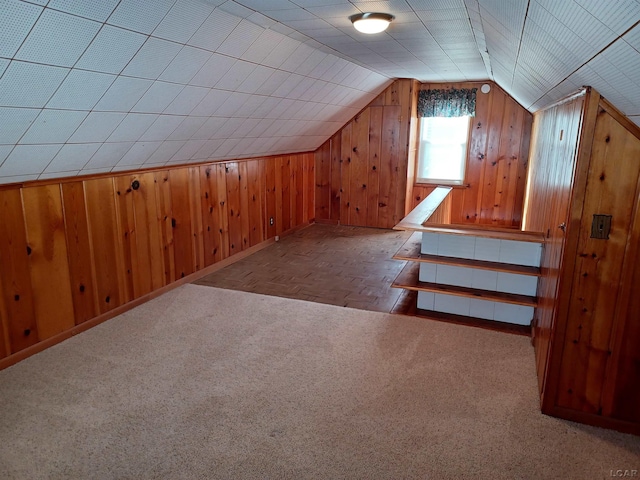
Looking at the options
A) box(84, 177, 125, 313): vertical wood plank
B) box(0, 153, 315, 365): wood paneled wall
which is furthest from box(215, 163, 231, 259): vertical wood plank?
box(84, 177, 125, 313): vertical wood plank

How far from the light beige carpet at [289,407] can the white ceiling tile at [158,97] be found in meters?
1.46

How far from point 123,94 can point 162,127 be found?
0.63m

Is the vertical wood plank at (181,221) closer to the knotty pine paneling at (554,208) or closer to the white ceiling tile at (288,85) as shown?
the white ceiling tile at (288,85)

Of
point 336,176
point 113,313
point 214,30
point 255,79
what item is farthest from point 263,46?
point 336,176

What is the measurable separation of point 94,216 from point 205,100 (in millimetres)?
1099

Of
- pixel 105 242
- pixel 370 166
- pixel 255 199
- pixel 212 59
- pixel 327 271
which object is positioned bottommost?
pixel 327 271

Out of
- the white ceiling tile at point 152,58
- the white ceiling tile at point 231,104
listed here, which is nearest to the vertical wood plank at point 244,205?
the white ceiling tile at point 231,104

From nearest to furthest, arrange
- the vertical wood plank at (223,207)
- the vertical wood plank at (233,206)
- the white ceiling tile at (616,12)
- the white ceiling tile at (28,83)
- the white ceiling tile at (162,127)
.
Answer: the white ceiling tile at (616,12) < the white ceiling tile at (28,83) < the white ceiling tile at (162,127) < the vertical wood plank at (223,207) < the vertical wood plank at (233,206)

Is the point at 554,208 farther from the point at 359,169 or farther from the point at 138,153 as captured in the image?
the point at 359,169

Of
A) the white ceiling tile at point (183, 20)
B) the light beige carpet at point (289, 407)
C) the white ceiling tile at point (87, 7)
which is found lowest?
the light beige carpet at point (289, 407)

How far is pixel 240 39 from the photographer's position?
2.79 m

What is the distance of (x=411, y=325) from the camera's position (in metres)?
3.27

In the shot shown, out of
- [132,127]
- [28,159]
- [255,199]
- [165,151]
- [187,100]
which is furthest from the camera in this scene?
[255,199]

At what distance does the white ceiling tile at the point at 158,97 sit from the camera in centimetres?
268
